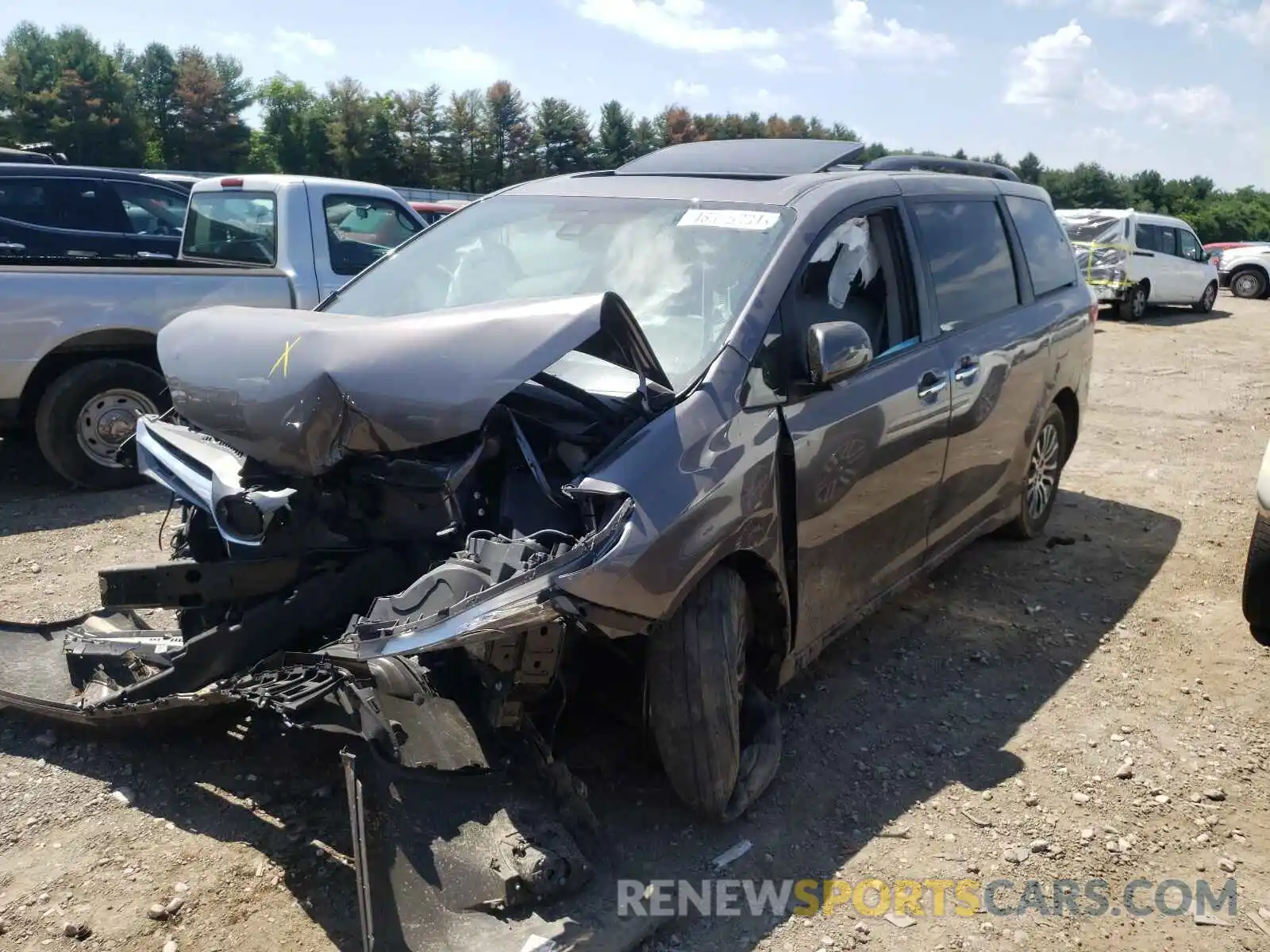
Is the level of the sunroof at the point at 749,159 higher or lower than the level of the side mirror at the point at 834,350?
higher

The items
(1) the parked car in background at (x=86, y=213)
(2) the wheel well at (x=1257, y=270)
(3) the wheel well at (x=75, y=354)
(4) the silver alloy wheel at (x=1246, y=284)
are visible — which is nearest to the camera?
(3) the wheel well at (x=75, y=354)

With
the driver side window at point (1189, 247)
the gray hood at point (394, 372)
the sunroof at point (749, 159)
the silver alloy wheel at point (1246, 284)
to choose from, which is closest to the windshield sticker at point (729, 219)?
the sunroof at point (749, 159)

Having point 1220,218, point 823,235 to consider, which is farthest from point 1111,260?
point 1220,218

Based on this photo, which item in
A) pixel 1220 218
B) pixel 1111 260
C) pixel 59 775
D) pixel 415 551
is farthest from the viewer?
pixel 1220 218

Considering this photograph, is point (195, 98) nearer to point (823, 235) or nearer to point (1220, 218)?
point (1220, 218)

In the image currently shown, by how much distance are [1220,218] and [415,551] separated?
64.1m

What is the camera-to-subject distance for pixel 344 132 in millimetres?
62281

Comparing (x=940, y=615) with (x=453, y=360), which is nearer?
(x=453, y=360)

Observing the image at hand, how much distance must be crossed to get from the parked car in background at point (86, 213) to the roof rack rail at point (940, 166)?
5409 millimetres

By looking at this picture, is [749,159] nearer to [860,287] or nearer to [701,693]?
[860,287]

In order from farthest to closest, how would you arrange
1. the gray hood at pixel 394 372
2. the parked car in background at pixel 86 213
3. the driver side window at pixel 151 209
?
the driver side window at pixel 151 209 < the parked car in background at pixel 86 213 < the gray hood at pixel 394 372

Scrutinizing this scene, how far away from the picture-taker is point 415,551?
9.87 feet

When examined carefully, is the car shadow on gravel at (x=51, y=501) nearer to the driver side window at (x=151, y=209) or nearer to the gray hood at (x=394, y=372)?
the driver side window at (x=151, y=209)

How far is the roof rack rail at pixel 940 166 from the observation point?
4.68 metres
